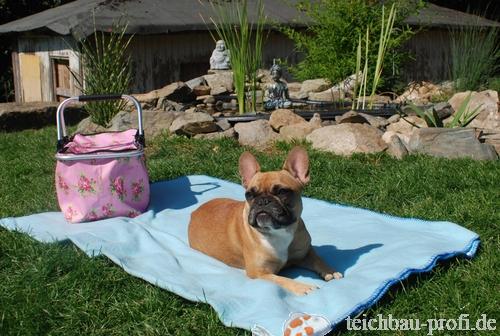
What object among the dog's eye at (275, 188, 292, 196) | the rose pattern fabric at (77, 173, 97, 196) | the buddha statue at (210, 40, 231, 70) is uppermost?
the buddha statue at (210, 40, 231, 70)

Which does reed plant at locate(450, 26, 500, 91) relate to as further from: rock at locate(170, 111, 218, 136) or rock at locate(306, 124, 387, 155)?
rock at locate(170, 111, 218, 136)

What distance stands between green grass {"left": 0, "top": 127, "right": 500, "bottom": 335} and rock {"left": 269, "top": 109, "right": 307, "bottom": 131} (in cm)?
149

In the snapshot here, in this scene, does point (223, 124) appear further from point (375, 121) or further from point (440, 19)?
point (440, 19)

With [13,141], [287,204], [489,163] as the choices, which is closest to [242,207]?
[287,204]

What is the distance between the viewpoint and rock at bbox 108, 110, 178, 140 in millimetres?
7609

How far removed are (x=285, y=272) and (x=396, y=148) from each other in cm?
325

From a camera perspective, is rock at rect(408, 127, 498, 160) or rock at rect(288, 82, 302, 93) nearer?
rock at rect(408, 127, 498, 160)

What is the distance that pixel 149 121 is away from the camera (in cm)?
772

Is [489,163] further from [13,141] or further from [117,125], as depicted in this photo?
[13,141]

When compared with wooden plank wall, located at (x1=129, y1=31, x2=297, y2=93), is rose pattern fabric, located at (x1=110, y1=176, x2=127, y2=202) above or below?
below

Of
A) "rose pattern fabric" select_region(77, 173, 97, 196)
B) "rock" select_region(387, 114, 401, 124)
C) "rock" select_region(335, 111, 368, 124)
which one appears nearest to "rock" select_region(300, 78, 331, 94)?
"rock" select_region(387, 114, 401, 124)

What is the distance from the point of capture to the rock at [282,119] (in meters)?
7.50

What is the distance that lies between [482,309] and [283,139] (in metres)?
4.42

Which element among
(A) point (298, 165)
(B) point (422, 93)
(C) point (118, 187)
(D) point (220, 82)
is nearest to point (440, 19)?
(B) point (422, 93)
